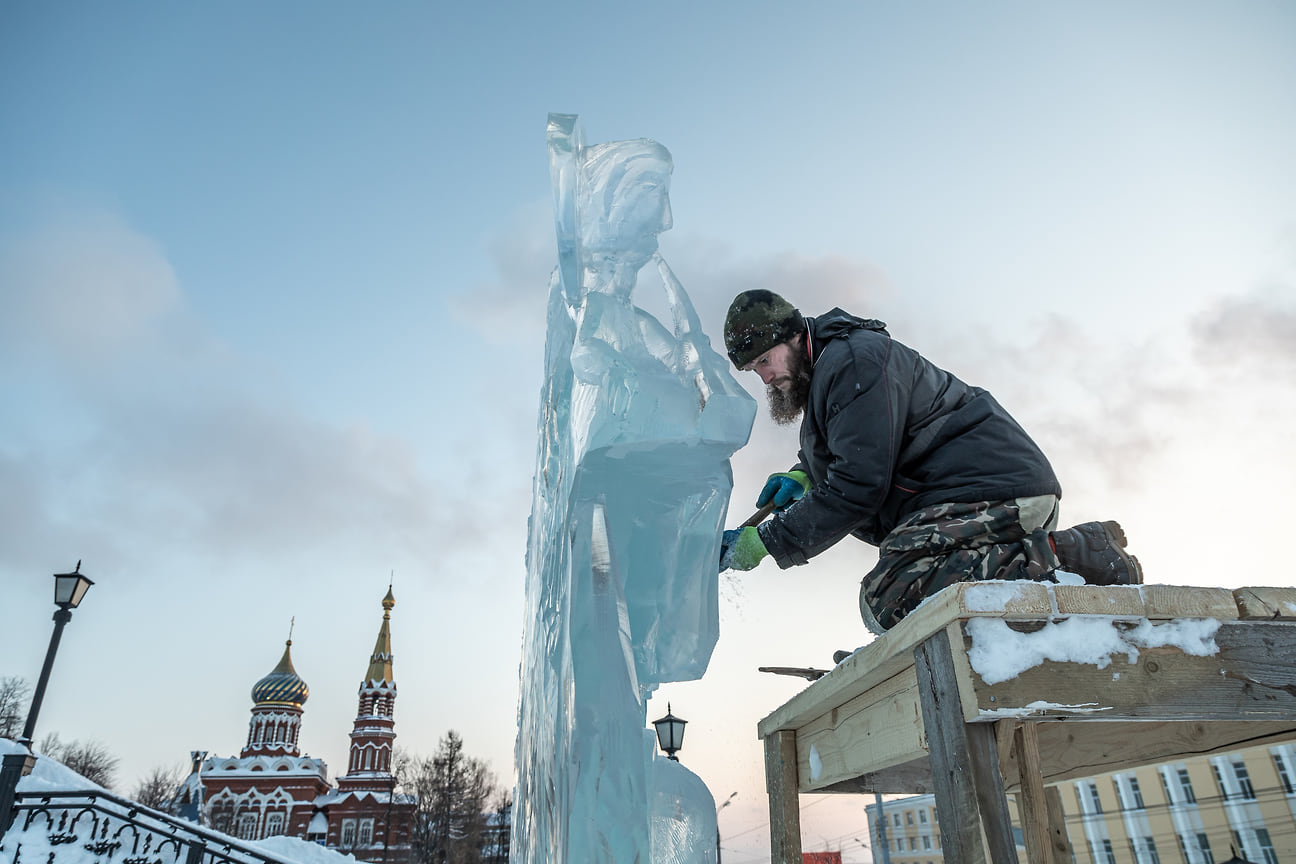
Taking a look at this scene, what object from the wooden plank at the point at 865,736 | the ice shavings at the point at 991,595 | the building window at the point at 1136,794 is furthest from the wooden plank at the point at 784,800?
the building window at the point at 1136,794

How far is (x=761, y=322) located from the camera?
212 cm

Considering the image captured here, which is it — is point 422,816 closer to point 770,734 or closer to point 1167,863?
point 1167,863

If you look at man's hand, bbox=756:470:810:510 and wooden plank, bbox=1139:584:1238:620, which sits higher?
man's hand, bbox=756:470:810:510

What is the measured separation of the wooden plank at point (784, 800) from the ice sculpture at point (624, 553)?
1.78 ft

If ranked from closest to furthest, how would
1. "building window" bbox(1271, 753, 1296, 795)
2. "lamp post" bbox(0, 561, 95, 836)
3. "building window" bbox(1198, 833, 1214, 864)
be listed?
"lamp post" bbox(0, 561, 95, 836) → "building window" bbox(1271, 753, 1296, 795) → "building window" bbox(1198, 833, 1214, 864)

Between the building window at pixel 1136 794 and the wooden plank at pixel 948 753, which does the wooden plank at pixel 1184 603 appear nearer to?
the wooden plank at pixel 948 753

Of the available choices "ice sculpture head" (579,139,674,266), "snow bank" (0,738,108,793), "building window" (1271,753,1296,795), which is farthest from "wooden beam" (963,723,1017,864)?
"building window" (1271,753,1296,795)

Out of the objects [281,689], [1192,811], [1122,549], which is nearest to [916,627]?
[1122,549]

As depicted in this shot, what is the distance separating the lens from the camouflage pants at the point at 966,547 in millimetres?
1641

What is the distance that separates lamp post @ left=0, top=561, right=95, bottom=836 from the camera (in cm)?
740

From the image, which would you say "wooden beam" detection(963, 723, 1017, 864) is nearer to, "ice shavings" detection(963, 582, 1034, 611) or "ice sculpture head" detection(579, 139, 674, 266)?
"ice shavings" detection(963, 582, 1034, 611)

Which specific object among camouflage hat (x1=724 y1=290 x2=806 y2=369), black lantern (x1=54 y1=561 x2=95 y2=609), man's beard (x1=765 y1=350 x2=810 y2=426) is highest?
black lantern (x1=54 y1=561 x2=95 y2=609)

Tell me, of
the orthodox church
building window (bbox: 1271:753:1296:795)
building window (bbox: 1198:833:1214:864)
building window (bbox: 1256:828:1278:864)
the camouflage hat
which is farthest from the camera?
the orthodox church

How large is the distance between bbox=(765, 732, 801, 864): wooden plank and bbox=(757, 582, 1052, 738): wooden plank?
0.88 feet
